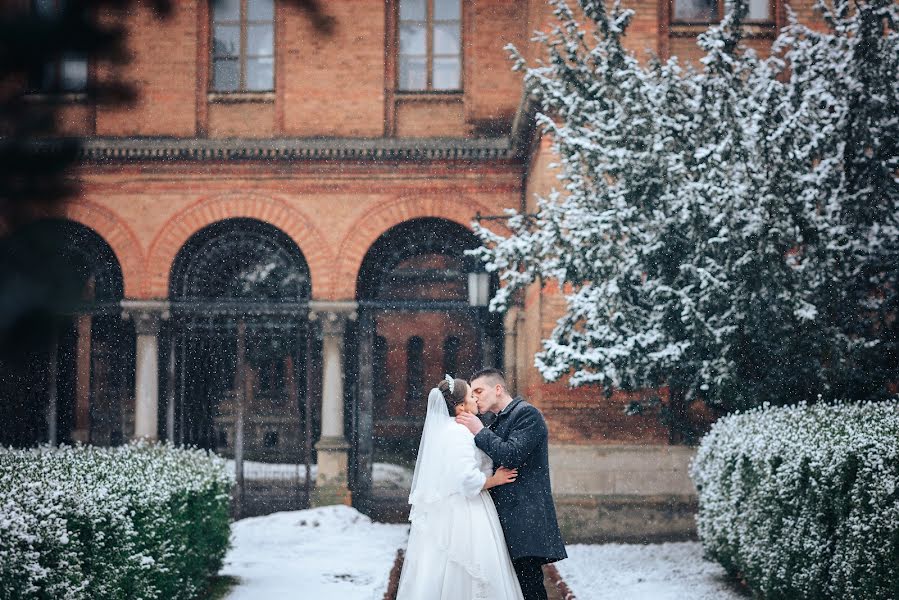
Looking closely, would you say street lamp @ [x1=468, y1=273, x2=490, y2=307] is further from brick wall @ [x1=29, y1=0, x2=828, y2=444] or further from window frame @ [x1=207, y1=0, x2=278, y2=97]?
window frame @ [x1=207, y1=0, x2=278, y2=97]

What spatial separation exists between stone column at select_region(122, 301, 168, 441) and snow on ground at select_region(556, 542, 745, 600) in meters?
7.20

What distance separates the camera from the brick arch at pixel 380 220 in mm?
15930

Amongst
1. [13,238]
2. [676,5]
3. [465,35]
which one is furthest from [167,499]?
[465,35]

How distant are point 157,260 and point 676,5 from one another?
27.9 ft

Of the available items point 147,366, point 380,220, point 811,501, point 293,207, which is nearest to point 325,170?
point 293,207

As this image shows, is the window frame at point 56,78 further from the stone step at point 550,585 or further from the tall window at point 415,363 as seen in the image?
the tall window at point 415,363

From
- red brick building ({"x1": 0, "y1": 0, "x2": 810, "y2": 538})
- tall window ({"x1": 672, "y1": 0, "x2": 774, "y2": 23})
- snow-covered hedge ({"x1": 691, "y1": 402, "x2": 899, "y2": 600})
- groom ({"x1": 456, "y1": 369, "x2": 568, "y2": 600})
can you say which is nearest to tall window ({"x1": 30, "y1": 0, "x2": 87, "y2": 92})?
groom ({"x1": 456, "y1": 369, "x2": 568, "y2": 600})

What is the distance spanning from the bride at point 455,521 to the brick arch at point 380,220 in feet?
32.1

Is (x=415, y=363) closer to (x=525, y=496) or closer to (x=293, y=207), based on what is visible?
(x=293, y=207)

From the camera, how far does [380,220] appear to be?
52.4ft

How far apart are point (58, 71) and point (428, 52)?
15.4 metres

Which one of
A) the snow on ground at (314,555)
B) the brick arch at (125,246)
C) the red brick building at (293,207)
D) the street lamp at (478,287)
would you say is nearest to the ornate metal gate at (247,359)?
the red brick building at (293,207)

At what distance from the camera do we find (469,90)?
53.3 feet

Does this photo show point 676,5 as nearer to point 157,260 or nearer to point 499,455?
point 157,260
